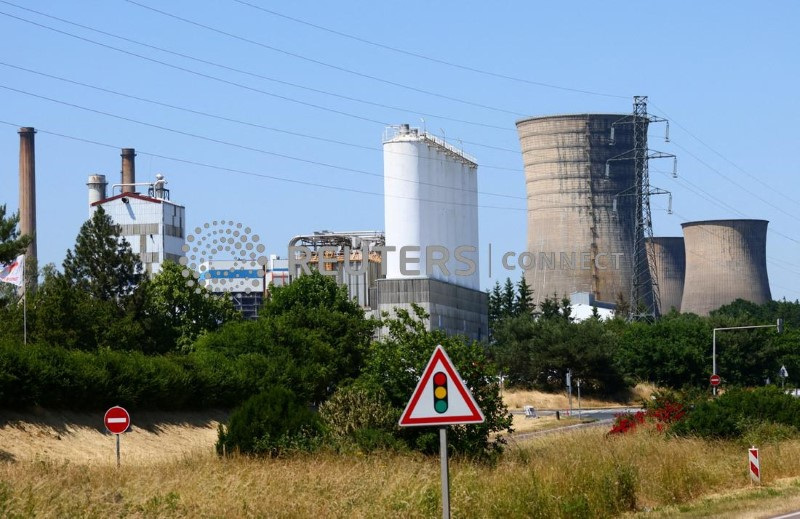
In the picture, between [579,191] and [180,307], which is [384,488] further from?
[579,191]

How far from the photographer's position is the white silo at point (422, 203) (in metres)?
94.7

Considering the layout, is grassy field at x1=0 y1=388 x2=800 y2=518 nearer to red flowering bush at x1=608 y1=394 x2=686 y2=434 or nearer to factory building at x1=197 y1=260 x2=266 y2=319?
red flowering bush at x1=608 y1=394 x2=686 y2=434

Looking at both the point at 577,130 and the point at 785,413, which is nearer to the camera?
the point at 785,413

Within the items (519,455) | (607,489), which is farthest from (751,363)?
(607,489)

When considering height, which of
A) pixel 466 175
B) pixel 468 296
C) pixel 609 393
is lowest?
pixel 609 393

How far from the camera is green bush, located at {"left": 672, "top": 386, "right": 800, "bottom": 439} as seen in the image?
104 feet

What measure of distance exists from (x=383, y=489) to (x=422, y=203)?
7917 cm

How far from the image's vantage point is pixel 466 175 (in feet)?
358

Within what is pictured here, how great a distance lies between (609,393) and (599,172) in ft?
115

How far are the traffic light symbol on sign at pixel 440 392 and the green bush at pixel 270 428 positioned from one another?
13.0 metres

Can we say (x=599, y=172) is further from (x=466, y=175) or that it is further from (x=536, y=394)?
(x=536, y=394)

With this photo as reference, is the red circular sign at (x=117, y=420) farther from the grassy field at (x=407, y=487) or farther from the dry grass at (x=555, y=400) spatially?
the dry grass at (x=555, y=400)

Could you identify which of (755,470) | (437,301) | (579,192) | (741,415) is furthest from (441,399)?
(579,192)

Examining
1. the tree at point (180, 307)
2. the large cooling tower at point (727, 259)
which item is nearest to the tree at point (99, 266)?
the tree at point (180, 307)
